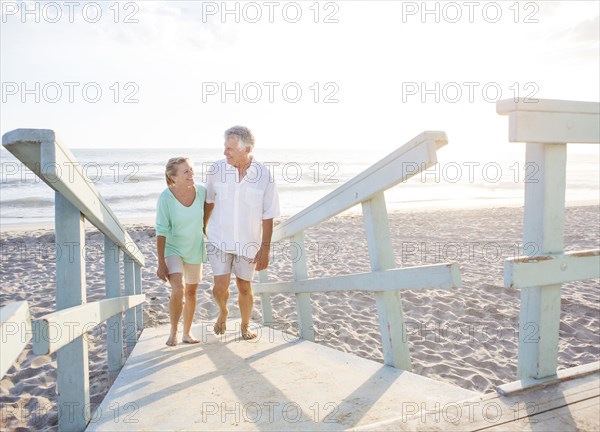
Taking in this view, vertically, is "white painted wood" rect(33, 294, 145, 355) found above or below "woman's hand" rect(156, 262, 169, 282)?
above

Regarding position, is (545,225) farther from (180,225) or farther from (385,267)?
→ (180,225)

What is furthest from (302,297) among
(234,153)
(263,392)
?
(263,392)

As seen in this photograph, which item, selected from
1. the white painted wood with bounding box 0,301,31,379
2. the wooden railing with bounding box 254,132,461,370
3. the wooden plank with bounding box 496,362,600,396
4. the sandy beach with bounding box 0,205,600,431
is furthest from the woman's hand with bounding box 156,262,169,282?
the wooden plank with bounding box 496,362,600,396

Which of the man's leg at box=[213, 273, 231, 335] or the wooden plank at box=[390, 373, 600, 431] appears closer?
the wooden plank at box=[390, 373, 600, 431]

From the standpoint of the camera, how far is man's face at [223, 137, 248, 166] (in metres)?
3.79

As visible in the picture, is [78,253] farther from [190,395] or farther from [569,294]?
[569,294]

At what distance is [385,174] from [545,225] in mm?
702

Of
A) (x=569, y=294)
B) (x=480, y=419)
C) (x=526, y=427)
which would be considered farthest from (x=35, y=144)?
(x=569, y=294)

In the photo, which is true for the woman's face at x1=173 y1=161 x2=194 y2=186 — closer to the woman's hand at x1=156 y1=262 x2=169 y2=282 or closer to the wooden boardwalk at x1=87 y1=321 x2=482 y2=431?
the woman's hand at x1=156 y1=262 x2=169 y2=282

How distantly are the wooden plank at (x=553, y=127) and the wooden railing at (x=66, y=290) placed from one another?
1543 mm

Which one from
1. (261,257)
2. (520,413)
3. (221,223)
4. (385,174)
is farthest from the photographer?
(261,257)

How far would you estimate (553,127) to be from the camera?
1805mm

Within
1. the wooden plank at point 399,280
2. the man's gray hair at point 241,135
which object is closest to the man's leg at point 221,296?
the wooden plank at point 399,280

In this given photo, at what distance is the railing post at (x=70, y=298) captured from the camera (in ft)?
6.61
